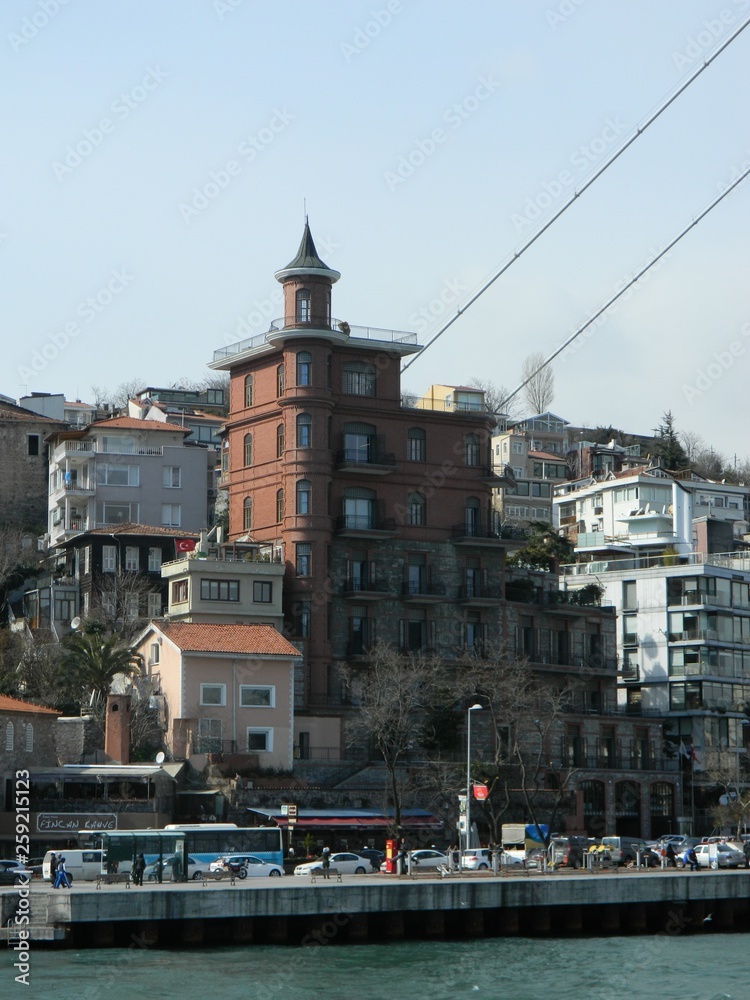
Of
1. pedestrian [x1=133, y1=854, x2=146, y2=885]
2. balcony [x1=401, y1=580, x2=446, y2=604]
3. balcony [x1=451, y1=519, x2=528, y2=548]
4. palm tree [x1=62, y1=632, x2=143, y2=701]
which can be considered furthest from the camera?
balcony [x1=451, y1=519, x2=528, y2=548]

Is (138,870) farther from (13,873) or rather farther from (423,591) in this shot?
(423,591)

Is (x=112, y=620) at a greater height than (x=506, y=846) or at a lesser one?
greater

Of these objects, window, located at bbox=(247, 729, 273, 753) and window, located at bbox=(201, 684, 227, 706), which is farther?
window, located at bbox=(247, 729, 273, 753)

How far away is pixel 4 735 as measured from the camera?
7712 cm

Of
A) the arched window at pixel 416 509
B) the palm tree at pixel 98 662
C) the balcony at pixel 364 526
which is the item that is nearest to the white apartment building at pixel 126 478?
the balcony at pixel 364 526

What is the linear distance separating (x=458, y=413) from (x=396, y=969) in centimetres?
5461

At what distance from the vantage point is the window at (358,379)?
100812 mm

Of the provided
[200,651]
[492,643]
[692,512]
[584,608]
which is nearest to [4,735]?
[200,651]

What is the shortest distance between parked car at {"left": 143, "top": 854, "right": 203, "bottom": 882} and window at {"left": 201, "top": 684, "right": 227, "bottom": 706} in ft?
66.5

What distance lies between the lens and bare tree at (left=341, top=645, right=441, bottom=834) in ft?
291

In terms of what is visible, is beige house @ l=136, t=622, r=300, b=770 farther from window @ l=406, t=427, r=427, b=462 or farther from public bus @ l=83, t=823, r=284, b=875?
window @ l=406, t=427, r=427, b=462

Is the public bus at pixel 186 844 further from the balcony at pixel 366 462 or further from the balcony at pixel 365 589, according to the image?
the balcony at pixel 366 462

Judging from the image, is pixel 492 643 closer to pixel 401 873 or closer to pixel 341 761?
pixel 341 761

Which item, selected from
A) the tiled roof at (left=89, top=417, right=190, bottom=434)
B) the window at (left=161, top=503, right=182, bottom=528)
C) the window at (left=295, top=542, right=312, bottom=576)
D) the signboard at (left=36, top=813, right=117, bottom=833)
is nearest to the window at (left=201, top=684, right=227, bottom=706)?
the window at (left=295, top=542, right=312, bottom=576)
